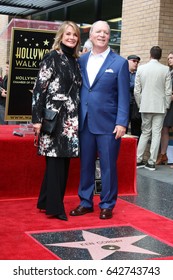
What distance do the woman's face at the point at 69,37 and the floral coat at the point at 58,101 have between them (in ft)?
0.40

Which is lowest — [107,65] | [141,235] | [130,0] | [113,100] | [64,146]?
[141,235]

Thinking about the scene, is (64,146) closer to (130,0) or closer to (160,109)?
(160,109)

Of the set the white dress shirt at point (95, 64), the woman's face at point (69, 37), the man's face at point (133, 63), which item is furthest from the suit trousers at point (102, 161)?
the man's face at point (133, 63)

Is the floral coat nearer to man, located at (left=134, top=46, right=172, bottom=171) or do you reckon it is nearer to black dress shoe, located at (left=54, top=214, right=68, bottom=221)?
black dress shoe, located at (left=54, top=214, right=68, bottom=221)

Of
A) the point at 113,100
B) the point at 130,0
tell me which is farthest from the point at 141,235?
the point at 130,0

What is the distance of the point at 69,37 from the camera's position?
16.5 feet

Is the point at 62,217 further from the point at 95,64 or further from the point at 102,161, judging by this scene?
the point at 95,64

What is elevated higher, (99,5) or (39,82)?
(99,5)

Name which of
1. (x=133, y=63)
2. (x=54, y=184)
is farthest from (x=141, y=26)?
(x=54, y=184)

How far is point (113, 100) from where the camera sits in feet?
16.9

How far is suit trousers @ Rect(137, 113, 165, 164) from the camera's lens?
28.2 ft

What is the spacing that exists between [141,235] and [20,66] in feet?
8.43

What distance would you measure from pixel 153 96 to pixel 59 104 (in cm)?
376
